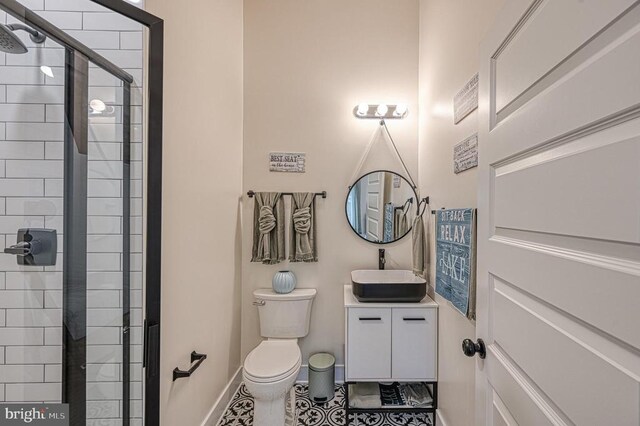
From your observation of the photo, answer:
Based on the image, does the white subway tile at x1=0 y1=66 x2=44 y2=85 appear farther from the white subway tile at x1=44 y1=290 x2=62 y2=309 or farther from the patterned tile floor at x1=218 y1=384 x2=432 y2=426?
the patterned tile floor at x1=218 y1=384 x2=432 y2=426

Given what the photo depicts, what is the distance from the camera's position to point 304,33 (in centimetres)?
211

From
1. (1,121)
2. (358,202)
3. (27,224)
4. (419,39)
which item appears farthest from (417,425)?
(419,39)

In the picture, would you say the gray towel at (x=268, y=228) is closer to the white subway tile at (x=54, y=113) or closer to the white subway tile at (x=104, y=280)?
the white subway tile at (x=104, y=280)

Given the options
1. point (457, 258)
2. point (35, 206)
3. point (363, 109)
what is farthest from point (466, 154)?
point (35, 206)

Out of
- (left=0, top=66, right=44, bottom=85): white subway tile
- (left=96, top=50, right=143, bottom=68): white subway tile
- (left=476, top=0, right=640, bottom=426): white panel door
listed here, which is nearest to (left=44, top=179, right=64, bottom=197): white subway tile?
(left=0, top=66, right=44, bottom=85): white subway tile

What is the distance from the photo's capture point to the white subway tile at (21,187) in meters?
0.89

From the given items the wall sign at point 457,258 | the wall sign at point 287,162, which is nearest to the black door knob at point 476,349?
the wall sign at point 457,258

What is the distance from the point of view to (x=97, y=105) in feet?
3.17

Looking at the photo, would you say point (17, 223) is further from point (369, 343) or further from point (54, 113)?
point (369, 343)

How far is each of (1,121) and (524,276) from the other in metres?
1.66

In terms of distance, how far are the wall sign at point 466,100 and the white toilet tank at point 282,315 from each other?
1.52 metres

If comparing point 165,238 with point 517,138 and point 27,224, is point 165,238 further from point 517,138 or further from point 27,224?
point 517,138

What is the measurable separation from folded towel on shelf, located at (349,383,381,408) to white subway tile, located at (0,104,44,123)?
208 centimetres

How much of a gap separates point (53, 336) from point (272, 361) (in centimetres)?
101
